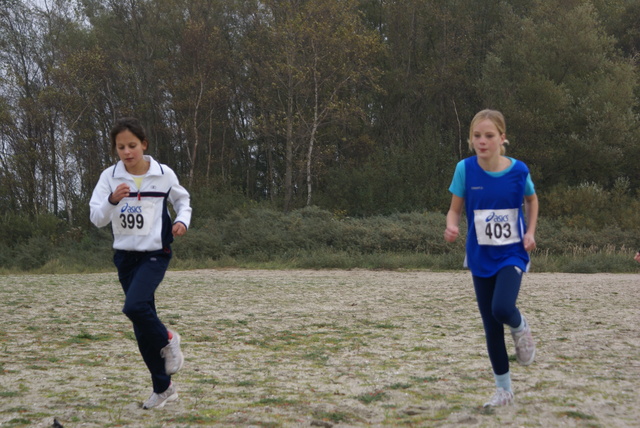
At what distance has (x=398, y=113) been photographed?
50156mm

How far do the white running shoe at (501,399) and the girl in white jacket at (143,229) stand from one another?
2252 millimetres

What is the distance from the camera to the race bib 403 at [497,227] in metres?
5.23

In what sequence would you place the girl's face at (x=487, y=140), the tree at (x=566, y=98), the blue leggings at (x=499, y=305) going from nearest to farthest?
the blue leggings at (x=499, y=305) → the girl's face at (x=487, y=140) → the tree at (x=566, y=98)

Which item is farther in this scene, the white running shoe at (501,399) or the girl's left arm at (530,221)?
the white running shoe at (501,399)

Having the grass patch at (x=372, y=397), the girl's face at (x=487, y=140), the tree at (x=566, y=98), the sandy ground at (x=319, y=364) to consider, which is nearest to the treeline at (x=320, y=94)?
the tree at (x=566, y=98)

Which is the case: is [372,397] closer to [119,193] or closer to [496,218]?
[496,218]

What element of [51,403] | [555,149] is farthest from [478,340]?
[555,149]

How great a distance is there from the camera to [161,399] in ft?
18.5

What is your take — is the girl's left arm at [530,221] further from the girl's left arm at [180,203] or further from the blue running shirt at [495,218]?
the girl's left arm at [180,203]

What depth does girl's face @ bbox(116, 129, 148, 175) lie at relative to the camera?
5.64m

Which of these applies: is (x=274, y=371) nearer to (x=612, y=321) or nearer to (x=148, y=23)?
(x=612, y=321)

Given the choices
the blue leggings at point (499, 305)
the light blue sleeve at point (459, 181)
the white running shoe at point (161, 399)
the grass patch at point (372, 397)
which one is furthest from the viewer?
the grass patch at point (372, 397)

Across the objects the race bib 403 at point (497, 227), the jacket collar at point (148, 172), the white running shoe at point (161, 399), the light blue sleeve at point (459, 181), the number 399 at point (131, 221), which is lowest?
the white running shoe at point (161, 399)

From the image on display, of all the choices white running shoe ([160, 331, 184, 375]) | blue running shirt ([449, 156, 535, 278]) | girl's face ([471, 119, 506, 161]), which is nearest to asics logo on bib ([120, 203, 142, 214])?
white running shoe ([160, 331, 184, 375])
